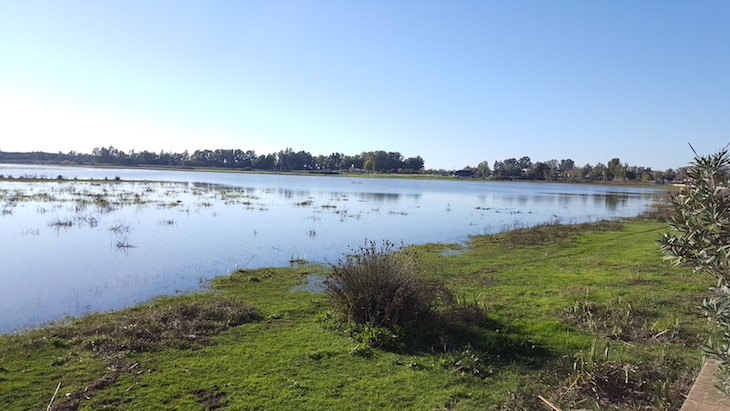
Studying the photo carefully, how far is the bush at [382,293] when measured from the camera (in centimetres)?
727

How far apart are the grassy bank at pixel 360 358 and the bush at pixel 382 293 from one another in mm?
604

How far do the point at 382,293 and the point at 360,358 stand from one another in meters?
1.32

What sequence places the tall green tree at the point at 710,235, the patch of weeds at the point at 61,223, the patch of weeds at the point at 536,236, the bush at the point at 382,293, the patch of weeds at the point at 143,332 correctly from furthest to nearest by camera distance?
the patch of weeds at the point at 61,223, the patch of weeds at the point at 536,236, the bush at the point at 382,293, the patch of weeds at the point at 143,332, the tall green tree at the point at 710,235

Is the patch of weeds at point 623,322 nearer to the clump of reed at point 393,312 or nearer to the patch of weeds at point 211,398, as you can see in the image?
the clump of reed at point 393,312

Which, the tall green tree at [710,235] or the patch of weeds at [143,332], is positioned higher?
the tall green tree at [710,235]

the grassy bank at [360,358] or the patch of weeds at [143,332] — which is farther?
the patch of weeds at [143,332]

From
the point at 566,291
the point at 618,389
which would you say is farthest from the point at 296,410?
the point at 566,291

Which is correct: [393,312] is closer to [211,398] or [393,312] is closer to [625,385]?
[211,398]

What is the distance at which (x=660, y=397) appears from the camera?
4480 mm

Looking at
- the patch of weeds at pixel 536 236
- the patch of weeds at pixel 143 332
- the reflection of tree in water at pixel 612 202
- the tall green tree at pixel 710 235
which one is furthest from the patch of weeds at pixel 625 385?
the reflection of tree in water at pixel 612 202

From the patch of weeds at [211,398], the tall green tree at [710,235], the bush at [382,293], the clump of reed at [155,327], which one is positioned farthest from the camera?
the bush at [382,293]

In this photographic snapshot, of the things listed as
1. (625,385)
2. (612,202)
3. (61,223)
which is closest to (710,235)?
(625,385)

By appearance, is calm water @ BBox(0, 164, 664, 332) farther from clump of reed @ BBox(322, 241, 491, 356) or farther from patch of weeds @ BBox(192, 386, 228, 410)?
clump of reed @ BBox(322, 241, 491, 356)

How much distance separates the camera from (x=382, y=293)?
24.1ft
